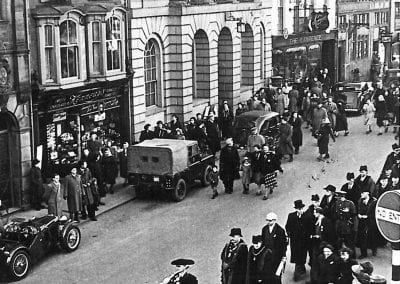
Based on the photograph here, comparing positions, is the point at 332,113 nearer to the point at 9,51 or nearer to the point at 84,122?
the point at 84,122

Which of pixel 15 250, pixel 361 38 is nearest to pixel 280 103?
pixel 361 38

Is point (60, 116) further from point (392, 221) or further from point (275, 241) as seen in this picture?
point (392, 221)

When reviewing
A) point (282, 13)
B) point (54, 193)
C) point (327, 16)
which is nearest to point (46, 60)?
point (54, 193)

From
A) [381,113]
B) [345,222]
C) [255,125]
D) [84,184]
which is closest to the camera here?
[345,222]

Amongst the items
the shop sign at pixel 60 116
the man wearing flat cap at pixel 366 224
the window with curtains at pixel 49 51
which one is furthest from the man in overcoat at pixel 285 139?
the man wearing flat cap at pixel 366 224

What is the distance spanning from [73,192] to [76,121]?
6093 mm

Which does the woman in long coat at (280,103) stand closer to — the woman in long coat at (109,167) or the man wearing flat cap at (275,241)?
the woman in long coat at (109,167)

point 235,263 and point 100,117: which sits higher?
point 100,117

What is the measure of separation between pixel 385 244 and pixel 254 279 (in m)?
5.53

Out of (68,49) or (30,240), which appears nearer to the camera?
(30,240)

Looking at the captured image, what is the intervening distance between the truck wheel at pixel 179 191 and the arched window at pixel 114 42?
21.6ft

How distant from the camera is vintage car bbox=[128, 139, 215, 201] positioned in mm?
22156

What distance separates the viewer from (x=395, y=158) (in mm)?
20812

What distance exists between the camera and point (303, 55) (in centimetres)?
4644
